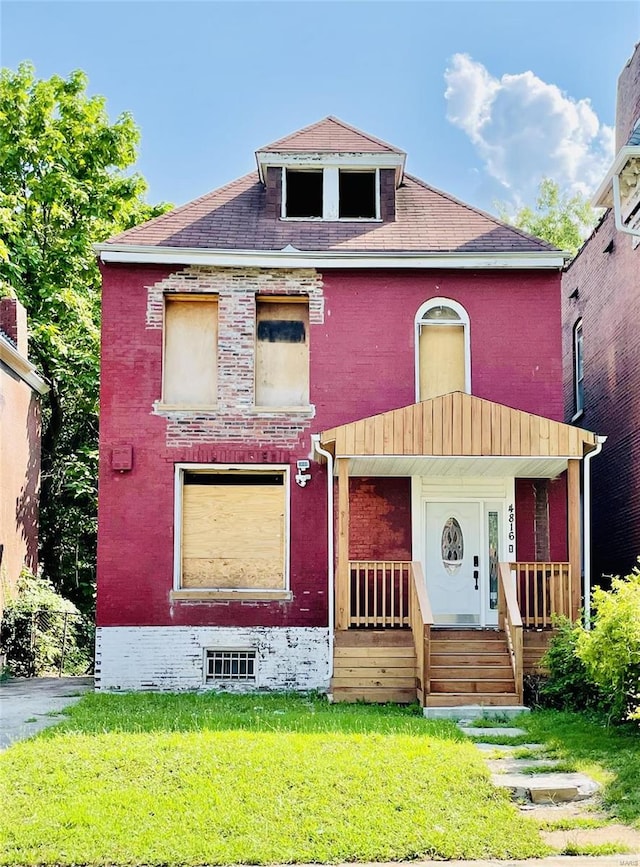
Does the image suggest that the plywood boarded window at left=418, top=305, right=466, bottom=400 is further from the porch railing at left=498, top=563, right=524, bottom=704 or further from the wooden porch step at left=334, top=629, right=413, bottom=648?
the wooden porch step at left=334, top=629, right=413, bottom=648

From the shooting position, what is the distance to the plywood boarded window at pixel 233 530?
15.4 metres

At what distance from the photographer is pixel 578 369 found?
2064 centimetres

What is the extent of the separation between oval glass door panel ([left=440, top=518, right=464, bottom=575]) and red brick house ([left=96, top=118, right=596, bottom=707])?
0.03m

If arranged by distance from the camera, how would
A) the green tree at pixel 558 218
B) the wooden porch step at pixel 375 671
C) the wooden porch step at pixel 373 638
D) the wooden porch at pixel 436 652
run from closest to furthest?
the wooden porch at pixel 436 652 → the wooden porch step at pixel 375 671 → the wooden porch step at pixel 373 638 → the green tree at pixel 558 218

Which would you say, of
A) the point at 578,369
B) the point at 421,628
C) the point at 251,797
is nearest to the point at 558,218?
the point at 578,369

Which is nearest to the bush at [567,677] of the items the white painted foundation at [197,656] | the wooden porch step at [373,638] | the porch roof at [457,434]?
the wooden porch step at [373,638]

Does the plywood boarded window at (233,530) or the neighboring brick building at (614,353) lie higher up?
the neighboring brick building at (614,353)

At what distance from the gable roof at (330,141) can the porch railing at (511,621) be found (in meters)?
7.49

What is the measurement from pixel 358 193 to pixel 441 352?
128 inches

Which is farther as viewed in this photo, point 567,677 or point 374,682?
point 374,682

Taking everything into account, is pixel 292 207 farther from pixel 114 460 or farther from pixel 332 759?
pixel 332 759

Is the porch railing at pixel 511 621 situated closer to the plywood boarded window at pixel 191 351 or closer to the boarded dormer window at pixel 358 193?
the plywood boarded window at pixel 191 351

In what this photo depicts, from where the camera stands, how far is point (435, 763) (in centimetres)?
888

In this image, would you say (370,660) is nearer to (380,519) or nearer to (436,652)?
(436,652)
